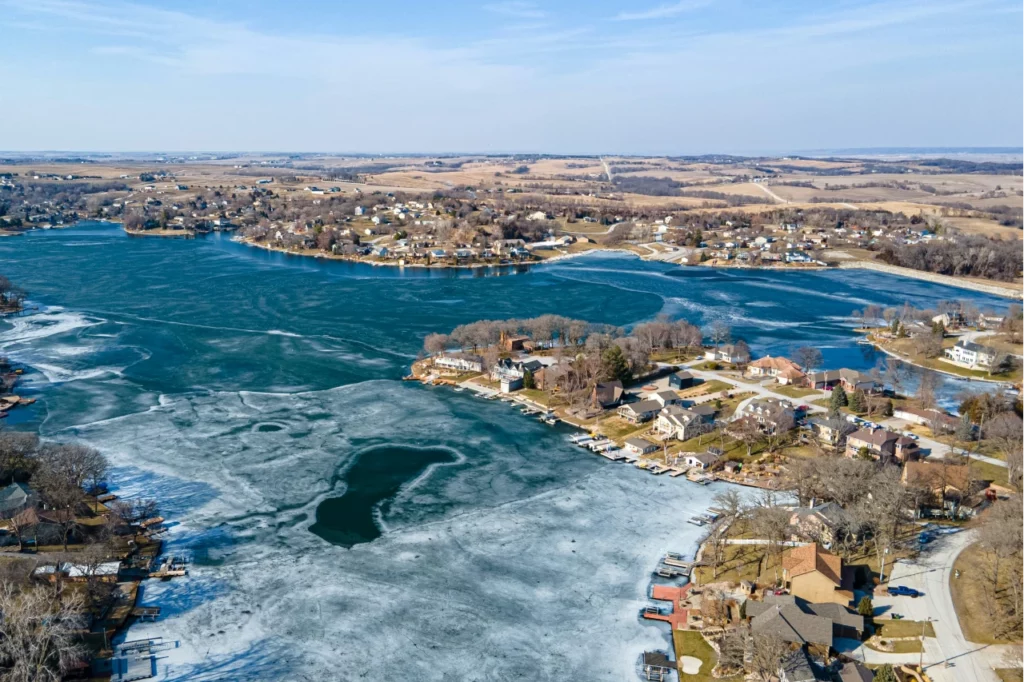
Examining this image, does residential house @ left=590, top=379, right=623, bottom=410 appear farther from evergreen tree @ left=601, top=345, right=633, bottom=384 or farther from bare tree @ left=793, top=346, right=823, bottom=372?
bare tree @ left=793, top=346, right=823, bottom=372

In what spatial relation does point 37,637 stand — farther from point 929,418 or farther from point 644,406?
point 929,418

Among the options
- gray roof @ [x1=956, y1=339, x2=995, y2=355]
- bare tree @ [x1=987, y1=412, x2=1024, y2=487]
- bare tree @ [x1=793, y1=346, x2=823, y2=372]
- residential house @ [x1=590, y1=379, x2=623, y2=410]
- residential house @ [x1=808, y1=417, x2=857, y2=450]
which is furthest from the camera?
gray roof @ [x1=956, y1=339, x2=995, y2=355]

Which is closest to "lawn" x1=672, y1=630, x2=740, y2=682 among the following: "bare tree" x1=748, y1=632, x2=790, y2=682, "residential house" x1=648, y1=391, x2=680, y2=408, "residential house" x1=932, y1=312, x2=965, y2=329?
"bare tree" x1=748, y1=632, x2=790, y2=682

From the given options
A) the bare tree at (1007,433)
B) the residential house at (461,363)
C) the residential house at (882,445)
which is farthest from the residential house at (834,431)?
the residential house at (461,363)

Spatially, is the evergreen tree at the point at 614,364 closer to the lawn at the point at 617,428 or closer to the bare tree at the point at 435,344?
the lawn at the point at 617,428

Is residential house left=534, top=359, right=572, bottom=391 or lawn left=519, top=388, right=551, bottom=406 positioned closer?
lawn left=519, top=388, right=551, bottom=406

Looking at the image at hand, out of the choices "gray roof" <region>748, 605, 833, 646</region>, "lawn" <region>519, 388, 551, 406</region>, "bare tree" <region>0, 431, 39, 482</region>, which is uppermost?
"bare tree" <region>0, 431, 39, 482</region>

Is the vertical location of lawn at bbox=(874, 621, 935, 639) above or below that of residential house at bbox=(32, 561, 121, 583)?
below
